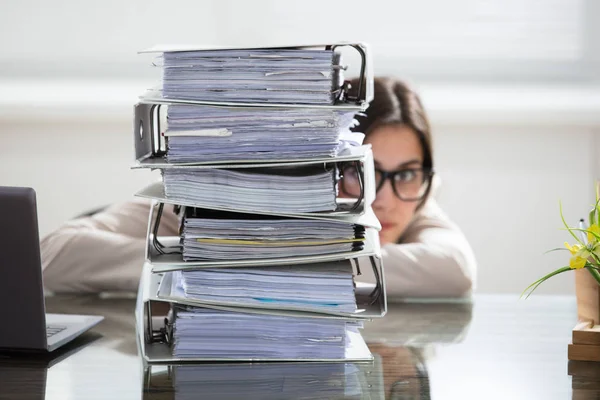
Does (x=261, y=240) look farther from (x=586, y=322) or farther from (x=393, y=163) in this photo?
Result: (x=393, y=163)

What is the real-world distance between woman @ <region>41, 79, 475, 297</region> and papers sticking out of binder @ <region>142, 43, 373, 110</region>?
61 centimetres

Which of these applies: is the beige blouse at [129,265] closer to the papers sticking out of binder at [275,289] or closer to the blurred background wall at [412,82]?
the papers sticking out of binder at [275,289]

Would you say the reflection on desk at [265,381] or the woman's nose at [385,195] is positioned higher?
the woman's nose at [385,195]

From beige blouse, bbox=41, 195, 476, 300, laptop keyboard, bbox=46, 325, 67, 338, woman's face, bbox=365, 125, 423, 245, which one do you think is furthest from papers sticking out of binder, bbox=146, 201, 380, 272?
woman's face, bbox=365, 125, 423, 245

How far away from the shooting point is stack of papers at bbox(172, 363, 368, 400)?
0.95 m

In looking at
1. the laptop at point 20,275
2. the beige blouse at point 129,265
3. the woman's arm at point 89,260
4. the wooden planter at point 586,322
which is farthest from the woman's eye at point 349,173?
the laptop at point 20,275

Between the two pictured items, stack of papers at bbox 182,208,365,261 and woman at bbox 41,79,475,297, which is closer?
stack of papers at bbox 182,208,365,261

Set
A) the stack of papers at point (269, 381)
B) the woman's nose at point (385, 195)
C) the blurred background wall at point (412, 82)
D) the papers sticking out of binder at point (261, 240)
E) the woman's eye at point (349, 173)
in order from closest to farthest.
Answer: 1. the stack of papers at point (269, 381)
2. the papers sticking out of binder at point (261, 240)
3. the woman's eye at point (349, 173)
4. the woman's nose at point (385, 195)
5. the blurred background wall at point (412, 82)

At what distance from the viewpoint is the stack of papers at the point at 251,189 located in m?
1.04

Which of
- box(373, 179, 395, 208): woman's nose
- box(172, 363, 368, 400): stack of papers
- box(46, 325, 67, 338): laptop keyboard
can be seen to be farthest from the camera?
box(373, 179, 395, 208): woman's nose

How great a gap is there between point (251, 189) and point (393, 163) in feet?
4.07

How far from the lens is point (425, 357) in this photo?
1.13 m

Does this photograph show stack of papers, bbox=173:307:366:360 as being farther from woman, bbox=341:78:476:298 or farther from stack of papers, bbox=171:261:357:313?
woman, bbox=341:78:476:298

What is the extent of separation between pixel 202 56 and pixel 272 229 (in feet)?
0.70
